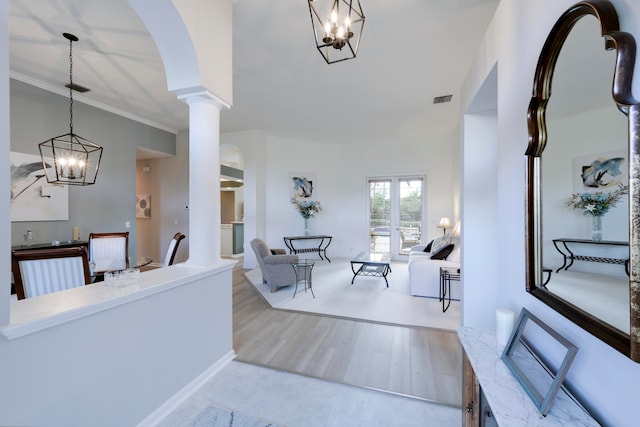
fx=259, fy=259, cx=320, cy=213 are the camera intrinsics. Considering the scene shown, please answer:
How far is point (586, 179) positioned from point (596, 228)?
0.18 m

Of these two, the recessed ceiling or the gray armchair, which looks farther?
the gray armchair

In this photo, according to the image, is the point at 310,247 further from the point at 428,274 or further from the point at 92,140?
the point at 92,140

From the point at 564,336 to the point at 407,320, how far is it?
2.41 metres

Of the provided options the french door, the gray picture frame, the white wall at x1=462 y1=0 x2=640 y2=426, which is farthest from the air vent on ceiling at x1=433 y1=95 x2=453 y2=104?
the gray picture frame

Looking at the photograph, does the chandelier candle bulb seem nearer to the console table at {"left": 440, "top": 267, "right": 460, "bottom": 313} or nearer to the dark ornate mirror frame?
the dark ornate mirror frame

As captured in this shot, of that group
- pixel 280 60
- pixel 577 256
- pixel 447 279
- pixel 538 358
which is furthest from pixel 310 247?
pixel 577 256

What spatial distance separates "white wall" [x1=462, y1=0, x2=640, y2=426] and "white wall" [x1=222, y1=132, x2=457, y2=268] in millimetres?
4864

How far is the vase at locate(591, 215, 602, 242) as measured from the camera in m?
0.85

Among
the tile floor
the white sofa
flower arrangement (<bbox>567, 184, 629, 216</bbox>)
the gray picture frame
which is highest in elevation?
flower arrangement (<bbox>567, 184, 629, 216</bbox>)

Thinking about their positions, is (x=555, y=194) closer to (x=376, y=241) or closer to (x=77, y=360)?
(x=77, y=360)

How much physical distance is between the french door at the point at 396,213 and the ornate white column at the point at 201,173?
564 centimetres

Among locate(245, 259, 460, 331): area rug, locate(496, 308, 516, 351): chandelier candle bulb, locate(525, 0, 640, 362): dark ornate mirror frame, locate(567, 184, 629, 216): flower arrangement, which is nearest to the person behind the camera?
locate(525, 0, 640, 362): dark ornate mirror frame

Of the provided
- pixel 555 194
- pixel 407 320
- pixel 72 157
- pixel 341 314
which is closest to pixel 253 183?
pixel 72 157

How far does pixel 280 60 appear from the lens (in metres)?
3.26
